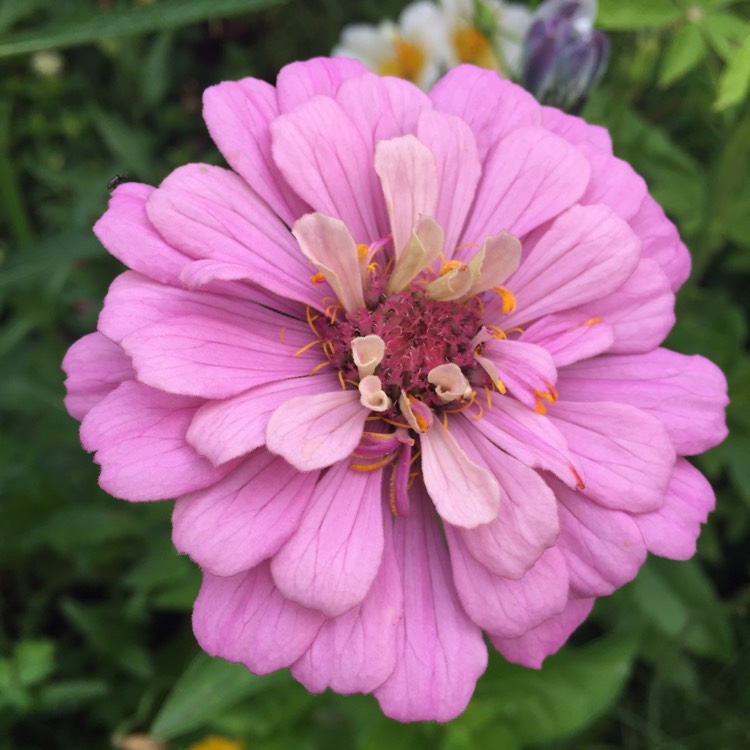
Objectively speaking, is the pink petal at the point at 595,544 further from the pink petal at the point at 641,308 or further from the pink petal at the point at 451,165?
the pink petal at the point at 451,165

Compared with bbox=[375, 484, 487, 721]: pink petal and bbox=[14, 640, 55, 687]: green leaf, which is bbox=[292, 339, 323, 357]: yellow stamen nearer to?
bbox=[375, 484, 487, 721]: pink petal

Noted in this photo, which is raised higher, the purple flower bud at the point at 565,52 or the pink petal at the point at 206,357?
the purple flower bud at the point at 565,52

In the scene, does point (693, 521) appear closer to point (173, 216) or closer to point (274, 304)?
point (274, 304)

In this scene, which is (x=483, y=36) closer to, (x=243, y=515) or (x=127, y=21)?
(x=127, y=21)

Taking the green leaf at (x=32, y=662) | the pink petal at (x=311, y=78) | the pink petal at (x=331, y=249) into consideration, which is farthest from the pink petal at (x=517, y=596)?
the green leaf at (x=32, y=662)

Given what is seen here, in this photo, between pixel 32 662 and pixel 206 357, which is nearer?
pixel 206 357

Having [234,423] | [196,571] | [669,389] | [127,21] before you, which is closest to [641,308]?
[669,389]

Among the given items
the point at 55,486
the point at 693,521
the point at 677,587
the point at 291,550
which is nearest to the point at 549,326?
the point at 693,521
